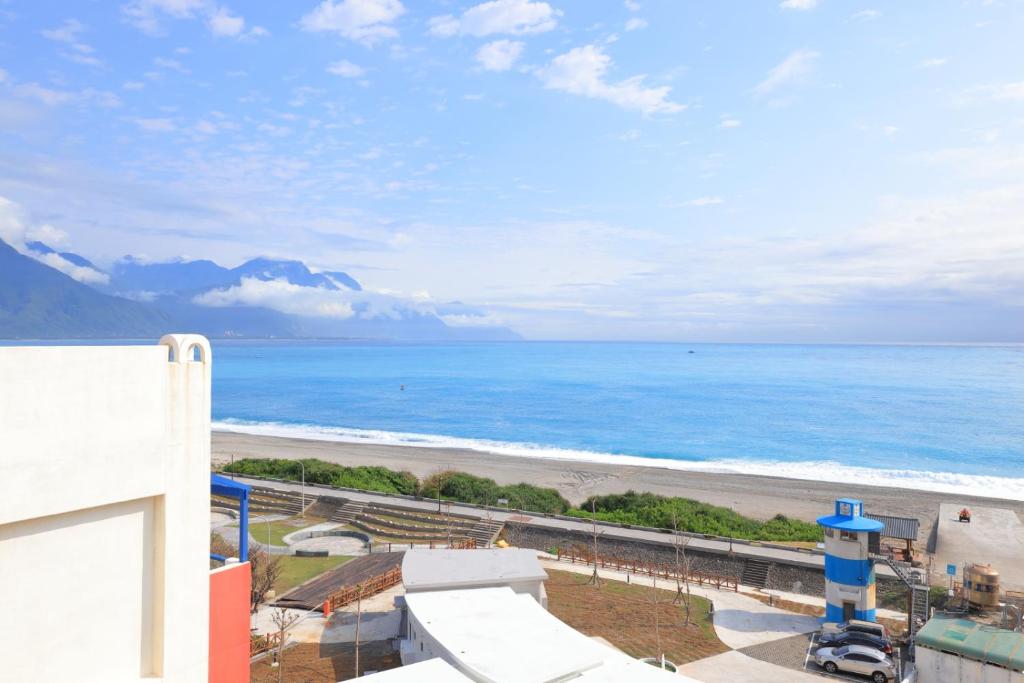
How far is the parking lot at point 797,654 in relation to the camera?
1743 centimetres

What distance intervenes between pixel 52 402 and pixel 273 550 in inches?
944

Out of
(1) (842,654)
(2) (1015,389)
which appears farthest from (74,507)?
(2) (1015,389)

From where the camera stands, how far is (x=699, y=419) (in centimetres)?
9119

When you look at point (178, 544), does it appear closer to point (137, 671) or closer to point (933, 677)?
point (137, 671)

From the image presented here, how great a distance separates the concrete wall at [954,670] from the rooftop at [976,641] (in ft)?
0.43

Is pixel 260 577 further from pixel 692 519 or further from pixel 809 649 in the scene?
pixel 692 519

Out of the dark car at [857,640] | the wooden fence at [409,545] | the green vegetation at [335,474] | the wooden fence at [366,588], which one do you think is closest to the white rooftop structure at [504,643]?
→ the wooden fence at [366,588]

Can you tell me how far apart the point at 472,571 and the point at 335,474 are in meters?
27.4

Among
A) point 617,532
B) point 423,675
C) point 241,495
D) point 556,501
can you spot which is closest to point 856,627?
point 617,532

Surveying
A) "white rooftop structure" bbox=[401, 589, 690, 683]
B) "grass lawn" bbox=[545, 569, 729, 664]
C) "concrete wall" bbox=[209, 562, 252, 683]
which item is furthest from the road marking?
"concrete wall" bbox=[209, 562, 252, 683]

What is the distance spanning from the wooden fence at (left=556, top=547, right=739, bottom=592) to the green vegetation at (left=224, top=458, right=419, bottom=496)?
13.7 metres

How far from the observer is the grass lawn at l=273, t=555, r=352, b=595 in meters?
23.6

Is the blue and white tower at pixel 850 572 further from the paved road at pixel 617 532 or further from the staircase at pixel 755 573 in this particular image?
the staircase at pixel 755 573

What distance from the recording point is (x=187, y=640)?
7.82 meters
